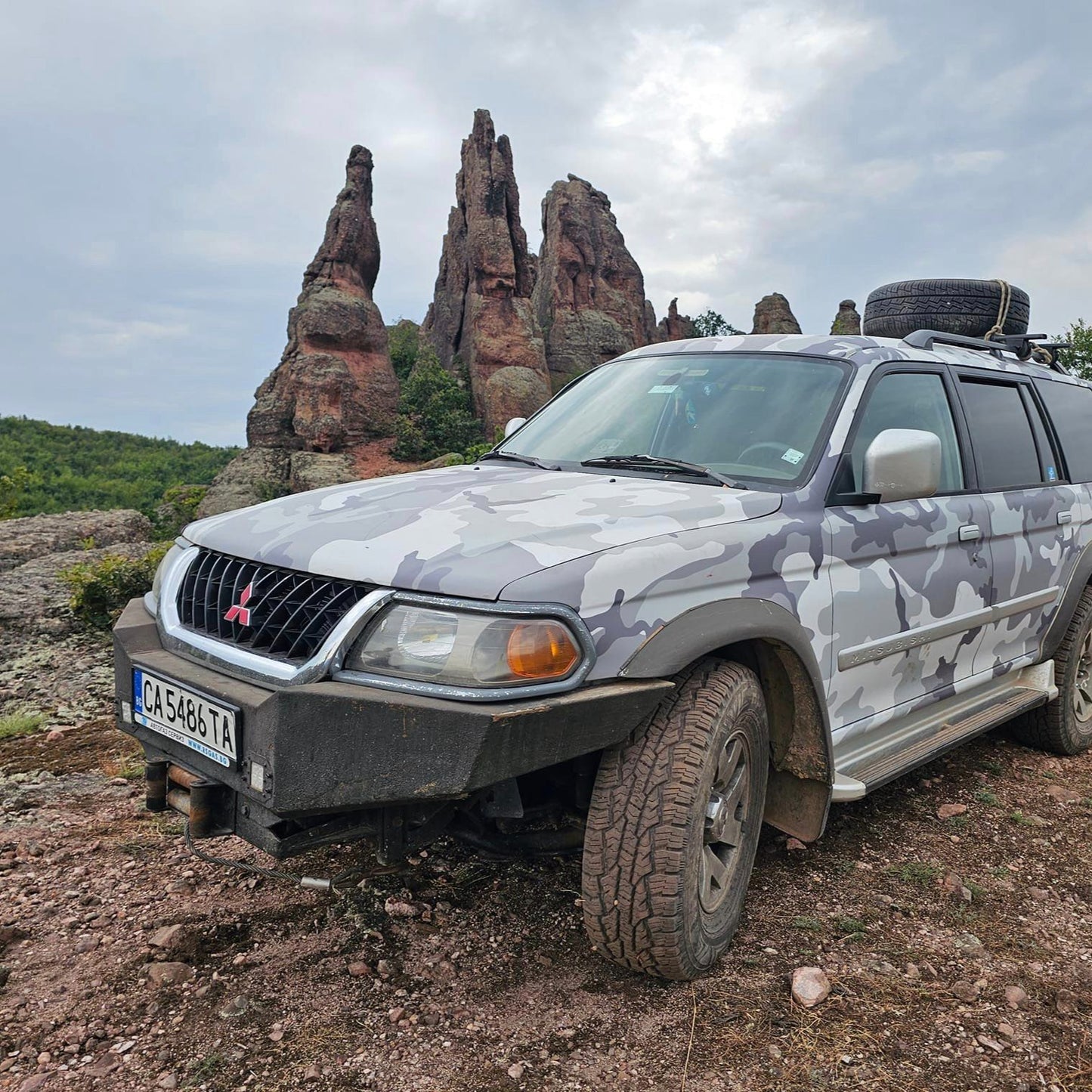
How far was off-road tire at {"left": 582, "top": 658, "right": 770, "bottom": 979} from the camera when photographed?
7.21ft

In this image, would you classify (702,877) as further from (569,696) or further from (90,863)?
(90,863)

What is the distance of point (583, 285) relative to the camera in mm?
49531

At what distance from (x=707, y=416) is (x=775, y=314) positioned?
2142 inches

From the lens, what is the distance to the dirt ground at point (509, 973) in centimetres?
214

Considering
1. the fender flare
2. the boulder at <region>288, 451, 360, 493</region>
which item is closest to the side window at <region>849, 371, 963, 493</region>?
the fender flare

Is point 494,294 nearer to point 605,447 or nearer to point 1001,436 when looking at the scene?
point 1001,436

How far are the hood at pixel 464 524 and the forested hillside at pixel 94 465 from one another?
1229 inches

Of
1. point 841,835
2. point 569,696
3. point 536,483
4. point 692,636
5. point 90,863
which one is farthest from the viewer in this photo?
point 841,835

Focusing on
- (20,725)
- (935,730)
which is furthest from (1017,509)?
(20,725)

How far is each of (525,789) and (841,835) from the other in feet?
5.44

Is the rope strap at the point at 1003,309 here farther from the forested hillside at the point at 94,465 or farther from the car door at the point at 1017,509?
the forested hillside at the point at 94,465

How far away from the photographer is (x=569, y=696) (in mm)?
2037

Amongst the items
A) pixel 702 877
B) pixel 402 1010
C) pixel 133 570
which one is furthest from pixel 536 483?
pixel 133 570

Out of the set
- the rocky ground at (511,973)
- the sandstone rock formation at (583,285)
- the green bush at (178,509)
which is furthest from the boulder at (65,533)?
the sandstone rock formation at (583,285)
